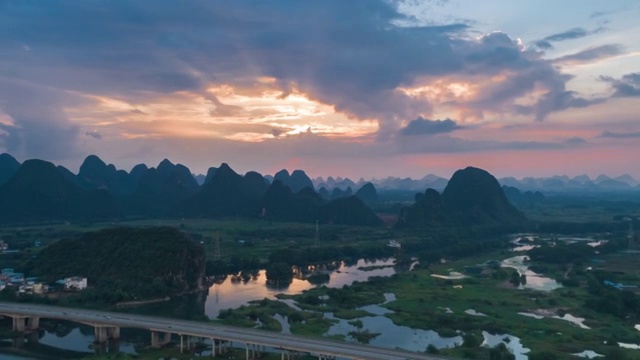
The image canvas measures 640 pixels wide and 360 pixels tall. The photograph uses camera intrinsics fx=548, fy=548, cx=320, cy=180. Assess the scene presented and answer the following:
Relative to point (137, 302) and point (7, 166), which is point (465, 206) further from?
point (7, 166)

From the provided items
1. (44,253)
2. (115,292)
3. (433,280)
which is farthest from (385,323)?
(44,253)

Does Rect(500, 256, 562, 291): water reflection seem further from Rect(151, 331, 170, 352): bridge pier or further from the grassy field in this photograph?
Rect(151, 331, 170, 352): bridge pier

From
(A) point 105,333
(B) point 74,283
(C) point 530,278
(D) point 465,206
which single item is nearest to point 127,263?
(B) point 74,283

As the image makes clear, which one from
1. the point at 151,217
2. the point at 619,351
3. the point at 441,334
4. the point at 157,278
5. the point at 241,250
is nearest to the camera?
the point at 619,351

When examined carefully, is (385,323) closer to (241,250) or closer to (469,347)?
(469,347)

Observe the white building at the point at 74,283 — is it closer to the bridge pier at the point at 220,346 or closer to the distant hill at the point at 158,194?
the bridge pier at the point at 220,346
